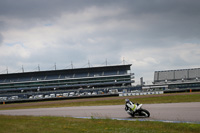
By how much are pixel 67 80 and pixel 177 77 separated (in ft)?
134

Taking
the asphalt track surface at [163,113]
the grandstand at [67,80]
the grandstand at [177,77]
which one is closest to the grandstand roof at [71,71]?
the grandstand at [67,80]

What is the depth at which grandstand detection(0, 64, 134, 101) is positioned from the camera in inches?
3514

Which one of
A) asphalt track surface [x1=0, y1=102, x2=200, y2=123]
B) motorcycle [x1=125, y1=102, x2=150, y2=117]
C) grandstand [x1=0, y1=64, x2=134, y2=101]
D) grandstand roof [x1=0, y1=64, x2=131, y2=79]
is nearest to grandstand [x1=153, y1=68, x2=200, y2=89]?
grandstand [x1=0, y1=64, x2=134, y2=101]

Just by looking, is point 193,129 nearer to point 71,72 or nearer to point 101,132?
point 101,132

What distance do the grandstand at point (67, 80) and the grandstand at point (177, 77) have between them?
10974mm

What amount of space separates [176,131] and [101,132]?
3.43 m

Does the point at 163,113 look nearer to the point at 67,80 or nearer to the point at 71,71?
the point at 67,80

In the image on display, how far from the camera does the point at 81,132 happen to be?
1084 cm

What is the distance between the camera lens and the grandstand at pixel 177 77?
81.2 m

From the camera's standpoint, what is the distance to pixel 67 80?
92.6m

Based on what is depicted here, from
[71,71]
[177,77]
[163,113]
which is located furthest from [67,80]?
[163,113]

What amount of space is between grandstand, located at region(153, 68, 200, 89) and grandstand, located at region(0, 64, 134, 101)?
10974 millimetres

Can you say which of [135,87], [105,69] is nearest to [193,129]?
[135,87]

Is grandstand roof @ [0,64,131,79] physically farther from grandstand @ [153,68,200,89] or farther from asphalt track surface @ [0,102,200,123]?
asphalt track surface @ [0,102,200,123]
